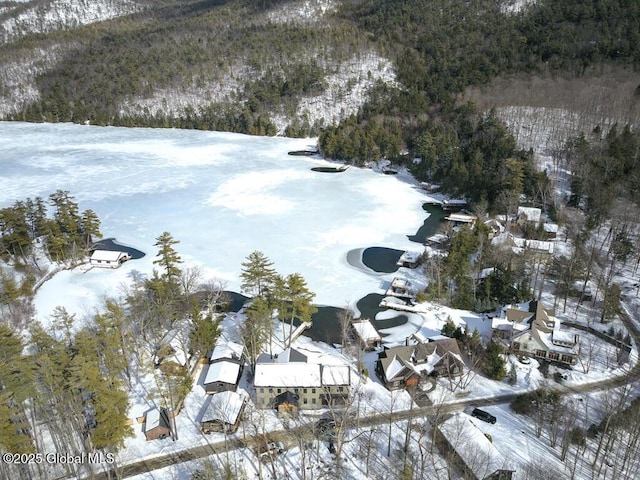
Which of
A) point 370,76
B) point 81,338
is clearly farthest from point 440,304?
point 370,76

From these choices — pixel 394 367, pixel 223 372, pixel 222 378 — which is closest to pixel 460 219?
pixel 394 367

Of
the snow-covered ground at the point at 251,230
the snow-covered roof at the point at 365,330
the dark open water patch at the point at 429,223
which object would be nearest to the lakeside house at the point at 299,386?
the snow-covered ground at the point at 251,230

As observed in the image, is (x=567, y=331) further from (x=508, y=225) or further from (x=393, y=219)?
(x=393, y=219)

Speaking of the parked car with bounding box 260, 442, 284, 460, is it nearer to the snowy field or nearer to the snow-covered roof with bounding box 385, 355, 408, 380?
the snow-covered roof with bounding box 385, 355, 408, 380

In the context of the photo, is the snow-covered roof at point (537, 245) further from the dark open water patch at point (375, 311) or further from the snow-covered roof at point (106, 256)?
the snow-covered roof at point (106, 256)

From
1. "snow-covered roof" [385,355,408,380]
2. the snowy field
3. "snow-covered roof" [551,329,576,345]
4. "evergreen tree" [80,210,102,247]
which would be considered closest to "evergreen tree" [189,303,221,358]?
the snowy field
